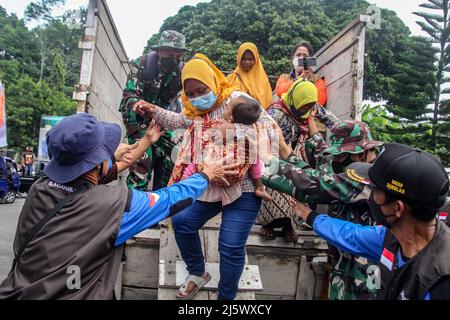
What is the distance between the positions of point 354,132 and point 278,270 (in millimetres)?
1319

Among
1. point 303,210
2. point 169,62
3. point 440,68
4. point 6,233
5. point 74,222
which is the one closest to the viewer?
point 74,222

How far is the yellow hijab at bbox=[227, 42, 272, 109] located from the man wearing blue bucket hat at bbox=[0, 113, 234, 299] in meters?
2.25

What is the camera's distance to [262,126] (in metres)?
2.39

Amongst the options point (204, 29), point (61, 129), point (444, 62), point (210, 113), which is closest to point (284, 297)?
point (210, 113)

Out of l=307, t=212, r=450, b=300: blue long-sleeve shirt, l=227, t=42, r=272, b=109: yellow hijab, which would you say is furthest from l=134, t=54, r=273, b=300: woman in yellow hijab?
l=227, t=42, r=272, b=109: yellow hijab

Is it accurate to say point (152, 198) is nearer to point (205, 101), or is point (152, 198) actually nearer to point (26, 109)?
point (205, 101)

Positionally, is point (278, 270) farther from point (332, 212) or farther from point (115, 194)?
point (115, 194)

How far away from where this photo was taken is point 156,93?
12.0ft

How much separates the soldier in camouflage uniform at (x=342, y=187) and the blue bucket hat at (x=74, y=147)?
0.94 meters

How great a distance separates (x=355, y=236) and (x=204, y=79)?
127 cm

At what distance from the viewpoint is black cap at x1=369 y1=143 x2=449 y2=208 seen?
1.32 m

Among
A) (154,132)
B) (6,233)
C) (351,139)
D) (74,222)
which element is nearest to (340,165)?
(351,139)

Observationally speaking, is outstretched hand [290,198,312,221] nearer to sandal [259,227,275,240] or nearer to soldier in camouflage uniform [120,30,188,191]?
sandal [259,227,275,240]

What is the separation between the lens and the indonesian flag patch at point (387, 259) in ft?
4.85
